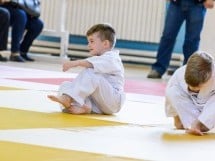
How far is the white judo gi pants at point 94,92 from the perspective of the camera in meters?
2.27

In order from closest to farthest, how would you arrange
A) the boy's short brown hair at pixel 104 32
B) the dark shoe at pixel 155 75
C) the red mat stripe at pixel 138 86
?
1. the boy's short brown hair at pixel 104 32
2. the red mat stripe at pixel 138 86
3. the dark shoe at pixel 155 75

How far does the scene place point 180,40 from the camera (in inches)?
238

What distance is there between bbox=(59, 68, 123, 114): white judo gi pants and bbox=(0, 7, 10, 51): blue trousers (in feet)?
9.86

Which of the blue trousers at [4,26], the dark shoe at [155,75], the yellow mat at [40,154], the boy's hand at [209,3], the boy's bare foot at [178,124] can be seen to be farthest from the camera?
the blue trousers at [4,26]

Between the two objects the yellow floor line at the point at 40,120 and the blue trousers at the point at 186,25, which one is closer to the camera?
the yellow floor line at the point at 40,120

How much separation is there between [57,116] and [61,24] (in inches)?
157

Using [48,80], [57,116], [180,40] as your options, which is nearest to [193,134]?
[57,116]

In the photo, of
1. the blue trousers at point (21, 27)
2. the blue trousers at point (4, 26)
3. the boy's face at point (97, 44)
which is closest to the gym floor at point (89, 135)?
the boy's face at point (97, 44)

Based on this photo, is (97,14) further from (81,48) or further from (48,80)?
(48,80)

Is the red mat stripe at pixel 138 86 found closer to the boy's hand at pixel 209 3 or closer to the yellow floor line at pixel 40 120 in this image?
the boy's hand at pixel 209 3

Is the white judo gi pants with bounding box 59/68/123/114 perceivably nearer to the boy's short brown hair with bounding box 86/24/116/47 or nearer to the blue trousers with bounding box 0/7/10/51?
the boy's short brown hair with bounding box 86/24/116/47

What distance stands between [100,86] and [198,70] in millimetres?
548

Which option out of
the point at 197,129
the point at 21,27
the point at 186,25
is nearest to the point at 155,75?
the point at 186,25

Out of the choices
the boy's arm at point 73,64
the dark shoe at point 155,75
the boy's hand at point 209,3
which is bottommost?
the dark shoe at point 155,75
